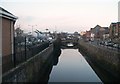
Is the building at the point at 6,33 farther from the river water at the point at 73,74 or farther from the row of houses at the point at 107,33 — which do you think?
the row of houses at the point at 107,33

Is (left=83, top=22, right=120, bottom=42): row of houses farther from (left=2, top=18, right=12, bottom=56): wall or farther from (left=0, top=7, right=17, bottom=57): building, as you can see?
(left=2, top=18, right=12, bottom=56): wall

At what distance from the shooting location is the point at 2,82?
877 centimetres

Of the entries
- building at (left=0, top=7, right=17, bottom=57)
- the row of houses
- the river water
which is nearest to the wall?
building at (left=0, top=7, right=17, bottom=57)

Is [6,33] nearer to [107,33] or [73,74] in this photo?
[73,74]

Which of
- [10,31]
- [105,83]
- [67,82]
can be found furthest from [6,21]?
[105,83]

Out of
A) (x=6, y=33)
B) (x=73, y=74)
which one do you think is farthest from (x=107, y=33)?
(x=6, y=33)

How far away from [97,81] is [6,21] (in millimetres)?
10764

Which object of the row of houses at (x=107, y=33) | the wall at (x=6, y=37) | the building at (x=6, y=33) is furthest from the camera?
the row of houses at (x=107, y=33)

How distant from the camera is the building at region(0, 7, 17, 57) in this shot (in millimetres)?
14359

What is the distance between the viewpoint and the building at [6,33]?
565 inches

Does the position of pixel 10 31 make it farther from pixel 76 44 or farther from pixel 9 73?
pixel 76 44

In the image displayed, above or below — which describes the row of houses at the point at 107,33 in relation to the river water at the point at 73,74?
above

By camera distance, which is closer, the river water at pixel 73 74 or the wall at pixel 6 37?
the wall at pixel 6 37

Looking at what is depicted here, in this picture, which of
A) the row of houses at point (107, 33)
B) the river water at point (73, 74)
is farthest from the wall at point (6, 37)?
the row of houses at point (107, 33)
